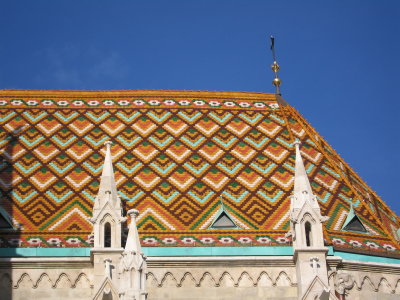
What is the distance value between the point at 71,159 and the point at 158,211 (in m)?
2.52

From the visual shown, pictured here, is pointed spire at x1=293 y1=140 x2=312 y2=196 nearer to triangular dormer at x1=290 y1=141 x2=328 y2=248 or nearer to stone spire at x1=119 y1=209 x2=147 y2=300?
triangular dormer at x1=290 y1=141 x2=328 y2=248

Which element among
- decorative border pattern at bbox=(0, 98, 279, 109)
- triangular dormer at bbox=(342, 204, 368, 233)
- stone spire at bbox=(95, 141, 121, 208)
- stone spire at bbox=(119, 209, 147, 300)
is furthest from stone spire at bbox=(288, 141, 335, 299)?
decorative border pattern at bbox=(0, 98, 279, 109)

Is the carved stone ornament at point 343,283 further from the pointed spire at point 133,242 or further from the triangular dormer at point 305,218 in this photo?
the pointed spire at point 133,242

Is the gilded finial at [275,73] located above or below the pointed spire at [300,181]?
above

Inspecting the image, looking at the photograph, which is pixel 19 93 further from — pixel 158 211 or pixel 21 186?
pixel 158 211

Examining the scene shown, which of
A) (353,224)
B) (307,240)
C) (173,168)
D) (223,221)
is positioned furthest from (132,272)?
(353,224)

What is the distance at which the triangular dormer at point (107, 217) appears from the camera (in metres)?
18.5

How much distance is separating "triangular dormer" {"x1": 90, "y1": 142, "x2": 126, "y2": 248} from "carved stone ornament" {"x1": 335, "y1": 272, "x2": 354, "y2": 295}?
3.72m

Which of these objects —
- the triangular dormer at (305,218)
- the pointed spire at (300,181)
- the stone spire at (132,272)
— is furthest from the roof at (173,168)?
the stone spire at (132,272)

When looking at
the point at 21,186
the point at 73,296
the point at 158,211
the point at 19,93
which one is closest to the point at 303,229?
the point at 158,211

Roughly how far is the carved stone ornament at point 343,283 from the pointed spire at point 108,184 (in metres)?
3.95

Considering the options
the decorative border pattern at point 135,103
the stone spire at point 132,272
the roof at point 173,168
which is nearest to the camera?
the stone spire at point 132,272

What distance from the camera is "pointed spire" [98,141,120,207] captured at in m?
19.0

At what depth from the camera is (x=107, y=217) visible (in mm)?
18812
